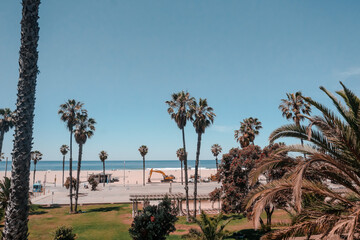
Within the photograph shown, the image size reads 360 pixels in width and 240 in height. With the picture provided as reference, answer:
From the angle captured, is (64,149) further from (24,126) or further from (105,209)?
(24,126)

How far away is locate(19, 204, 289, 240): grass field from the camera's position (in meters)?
23.0

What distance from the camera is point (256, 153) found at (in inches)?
899

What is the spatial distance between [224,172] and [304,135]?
16.9m

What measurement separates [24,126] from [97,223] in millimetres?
22689

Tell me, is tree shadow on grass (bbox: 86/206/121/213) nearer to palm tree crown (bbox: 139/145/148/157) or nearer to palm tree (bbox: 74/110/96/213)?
palm tree (bbox: 74/110/96/213)

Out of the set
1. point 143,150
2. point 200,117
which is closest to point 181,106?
point 200,117

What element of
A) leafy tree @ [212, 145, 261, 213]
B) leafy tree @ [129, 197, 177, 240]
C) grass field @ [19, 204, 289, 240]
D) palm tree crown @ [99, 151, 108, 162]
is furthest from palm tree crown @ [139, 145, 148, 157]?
leafy tree @ [129, 197, 177, 240]

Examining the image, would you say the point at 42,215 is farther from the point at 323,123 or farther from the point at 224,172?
the point at 323,123

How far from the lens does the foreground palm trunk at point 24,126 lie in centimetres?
813

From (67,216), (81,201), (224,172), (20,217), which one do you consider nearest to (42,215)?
(67,216)

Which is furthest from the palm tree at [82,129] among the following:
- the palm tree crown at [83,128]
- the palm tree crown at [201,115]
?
the palm tree crown at [201,115]

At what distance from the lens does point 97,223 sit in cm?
2736

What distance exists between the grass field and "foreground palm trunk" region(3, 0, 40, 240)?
13.3 meters

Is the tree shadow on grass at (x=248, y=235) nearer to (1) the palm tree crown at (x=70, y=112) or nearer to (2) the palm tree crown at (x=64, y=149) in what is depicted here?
(1) the palm tree crown at (x=70, y=112)
